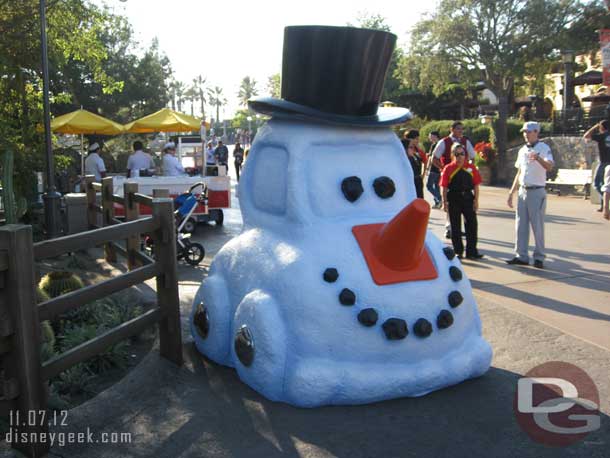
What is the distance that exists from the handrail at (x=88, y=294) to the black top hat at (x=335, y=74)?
4.72 feet

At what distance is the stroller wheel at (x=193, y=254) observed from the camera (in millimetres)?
8543

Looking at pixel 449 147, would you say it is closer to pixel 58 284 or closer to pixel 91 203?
pixel 91 203

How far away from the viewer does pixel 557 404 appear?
12.5 feet

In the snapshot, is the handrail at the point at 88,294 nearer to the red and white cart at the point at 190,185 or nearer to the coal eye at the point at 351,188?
the coal eye at the point at 351,188

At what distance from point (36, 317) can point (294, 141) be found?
1.96 meters

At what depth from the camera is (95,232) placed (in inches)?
147

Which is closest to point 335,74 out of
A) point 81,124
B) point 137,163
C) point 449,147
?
point 449,147

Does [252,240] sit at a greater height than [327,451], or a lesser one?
greater

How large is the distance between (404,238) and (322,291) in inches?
23.5

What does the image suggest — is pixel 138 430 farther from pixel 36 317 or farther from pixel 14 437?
pixel 36 317

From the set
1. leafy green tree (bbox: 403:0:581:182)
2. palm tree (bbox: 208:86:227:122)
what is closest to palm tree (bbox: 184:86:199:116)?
palm tree (bbox: 208:86:227:122)

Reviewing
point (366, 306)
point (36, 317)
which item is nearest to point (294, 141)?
point (366, 306)

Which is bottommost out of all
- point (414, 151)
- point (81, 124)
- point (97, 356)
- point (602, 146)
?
point (97, 356)

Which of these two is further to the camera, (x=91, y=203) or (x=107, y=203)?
(x=91, y=203)
